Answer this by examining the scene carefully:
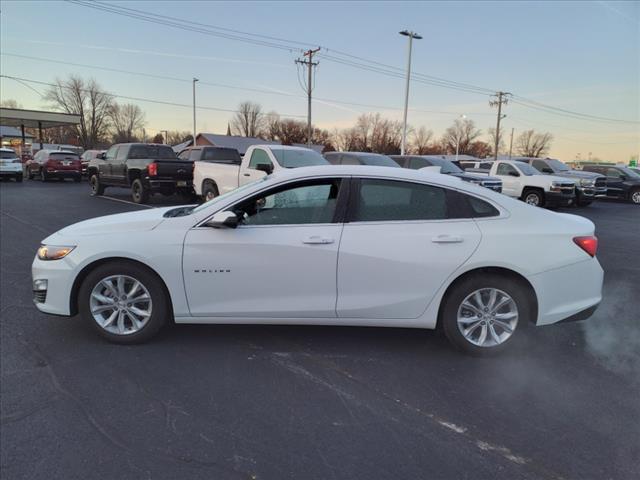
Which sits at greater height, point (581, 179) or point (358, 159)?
point (358, 159)

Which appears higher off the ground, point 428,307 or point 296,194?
point 296,194

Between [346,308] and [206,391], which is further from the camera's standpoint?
[346,308]

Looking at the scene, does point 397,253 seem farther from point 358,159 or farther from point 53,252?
point 358,159

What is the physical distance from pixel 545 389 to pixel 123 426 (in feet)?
9.54

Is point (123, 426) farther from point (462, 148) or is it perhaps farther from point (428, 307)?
point (462, 148)

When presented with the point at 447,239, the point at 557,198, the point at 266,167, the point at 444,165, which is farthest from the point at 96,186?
the point at 447,239

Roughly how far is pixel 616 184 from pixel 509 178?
8.84m

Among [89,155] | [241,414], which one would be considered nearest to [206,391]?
[241,414]

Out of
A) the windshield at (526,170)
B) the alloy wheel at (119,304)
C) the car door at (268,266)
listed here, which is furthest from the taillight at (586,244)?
the windshield at (526,170)

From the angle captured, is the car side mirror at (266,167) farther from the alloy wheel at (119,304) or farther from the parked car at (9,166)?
the parked car at (9,166)

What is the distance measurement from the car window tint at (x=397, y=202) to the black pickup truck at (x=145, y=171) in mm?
12181

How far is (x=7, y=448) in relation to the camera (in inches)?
104

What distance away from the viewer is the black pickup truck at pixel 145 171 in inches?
587

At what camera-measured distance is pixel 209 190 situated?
13.7 m
